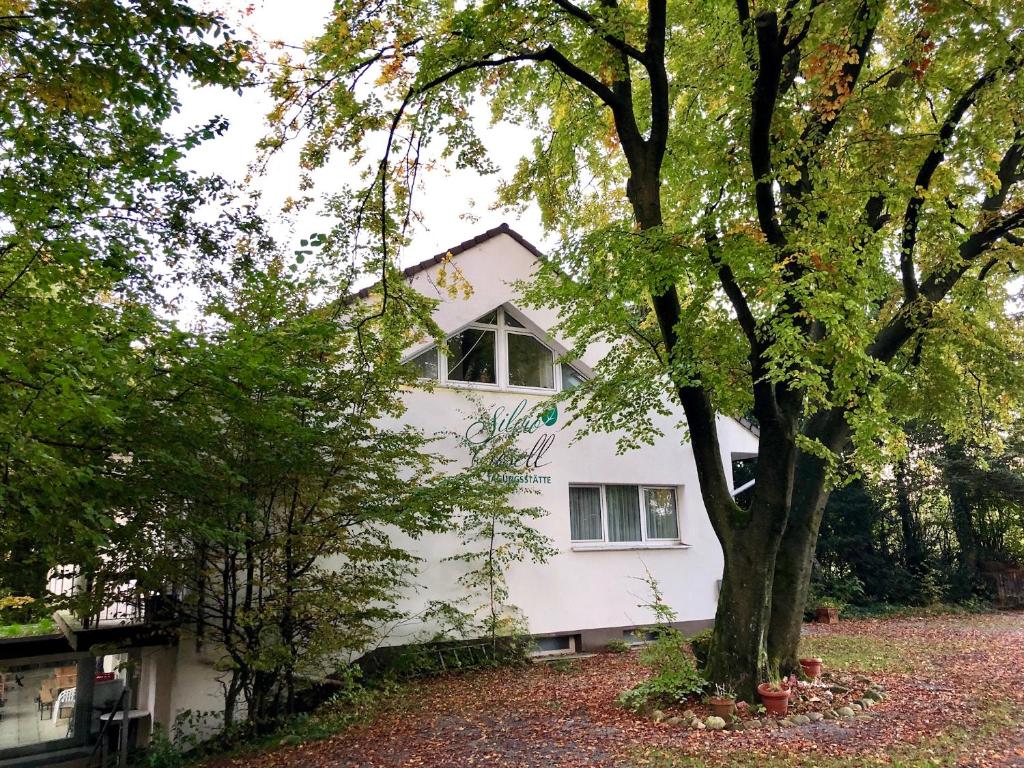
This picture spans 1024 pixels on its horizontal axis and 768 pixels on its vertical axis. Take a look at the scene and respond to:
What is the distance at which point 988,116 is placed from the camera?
7574 mm

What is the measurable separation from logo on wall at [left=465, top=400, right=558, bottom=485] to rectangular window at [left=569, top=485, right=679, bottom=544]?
1.10 metres

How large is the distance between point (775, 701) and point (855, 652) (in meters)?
5.33

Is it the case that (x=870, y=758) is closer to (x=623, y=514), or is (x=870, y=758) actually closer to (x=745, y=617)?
(x=745, y=617)

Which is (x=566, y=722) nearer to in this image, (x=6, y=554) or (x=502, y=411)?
(x=6, y=554)

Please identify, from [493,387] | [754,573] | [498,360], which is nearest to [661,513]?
[493,387]

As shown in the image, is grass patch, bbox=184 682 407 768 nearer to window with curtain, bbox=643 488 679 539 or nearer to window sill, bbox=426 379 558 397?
window sill, bbox=426 379 558 397

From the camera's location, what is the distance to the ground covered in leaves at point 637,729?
5.97m

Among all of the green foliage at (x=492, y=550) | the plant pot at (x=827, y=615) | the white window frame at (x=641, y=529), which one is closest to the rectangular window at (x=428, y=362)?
the green foliage at (x=492, y=550)

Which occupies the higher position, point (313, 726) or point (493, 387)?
point (493, 387)

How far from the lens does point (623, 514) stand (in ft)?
46.4

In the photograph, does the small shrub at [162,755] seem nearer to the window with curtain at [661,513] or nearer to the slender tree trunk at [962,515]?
the window with curtain at [661,513]

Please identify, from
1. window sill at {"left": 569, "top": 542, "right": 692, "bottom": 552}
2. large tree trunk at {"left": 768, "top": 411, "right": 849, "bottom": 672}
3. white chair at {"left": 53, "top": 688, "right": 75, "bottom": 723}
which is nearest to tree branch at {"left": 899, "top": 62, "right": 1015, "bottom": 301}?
large tree trunk at {"left": 768, "top": 411, "right": 849, "bottom": 672}

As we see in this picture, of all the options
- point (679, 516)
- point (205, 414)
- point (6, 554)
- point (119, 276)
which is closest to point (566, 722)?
point (205, 414)

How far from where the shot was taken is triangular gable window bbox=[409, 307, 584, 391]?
12867 millimetres
